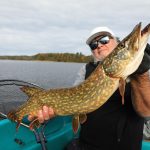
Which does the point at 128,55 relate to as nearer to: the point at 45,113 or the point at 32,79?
the point at 45,113

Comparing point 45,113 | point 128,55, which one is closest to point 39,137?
point 45,113

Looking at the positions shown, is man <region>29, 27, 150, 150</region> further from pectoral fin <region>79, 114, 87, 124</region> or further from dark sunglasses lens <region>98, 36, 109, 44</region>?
pectoral fin <region>79, 114, 87, 124</region>

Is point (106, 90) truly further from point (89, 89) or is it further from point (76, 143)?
point (76, 143)

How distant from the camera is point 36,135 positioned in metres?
4.50

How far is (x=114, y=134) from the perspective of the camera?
4113 millimetres

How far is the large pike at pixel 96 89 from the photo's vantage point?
117 inches

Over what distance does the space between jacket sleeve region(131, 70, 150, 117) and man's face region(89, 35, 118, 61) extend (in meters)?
0.73

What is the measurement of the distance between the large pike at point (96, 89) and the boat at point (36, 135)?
698mm

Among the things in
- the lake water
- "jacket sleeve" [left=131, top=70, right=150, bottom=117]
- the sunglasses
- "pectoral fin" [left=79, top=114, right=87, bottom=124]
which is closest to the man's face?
the sunglasses

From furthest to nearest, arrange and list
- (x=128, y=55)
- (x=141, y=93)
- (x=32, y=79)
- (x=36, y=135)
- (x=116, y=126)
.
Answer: (x=32, y=79) → (x=36, y=135) → (x=116, y=126) → (x=141, y=93) → (x=128, y=55)

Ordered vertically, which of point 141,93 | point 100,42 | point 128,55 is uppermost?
point 100,42

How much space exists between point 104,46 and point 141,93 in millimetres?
872

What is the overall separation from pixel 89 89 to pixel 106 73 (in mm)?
289

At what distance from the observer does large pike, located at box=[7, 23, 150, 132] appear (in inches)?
117
